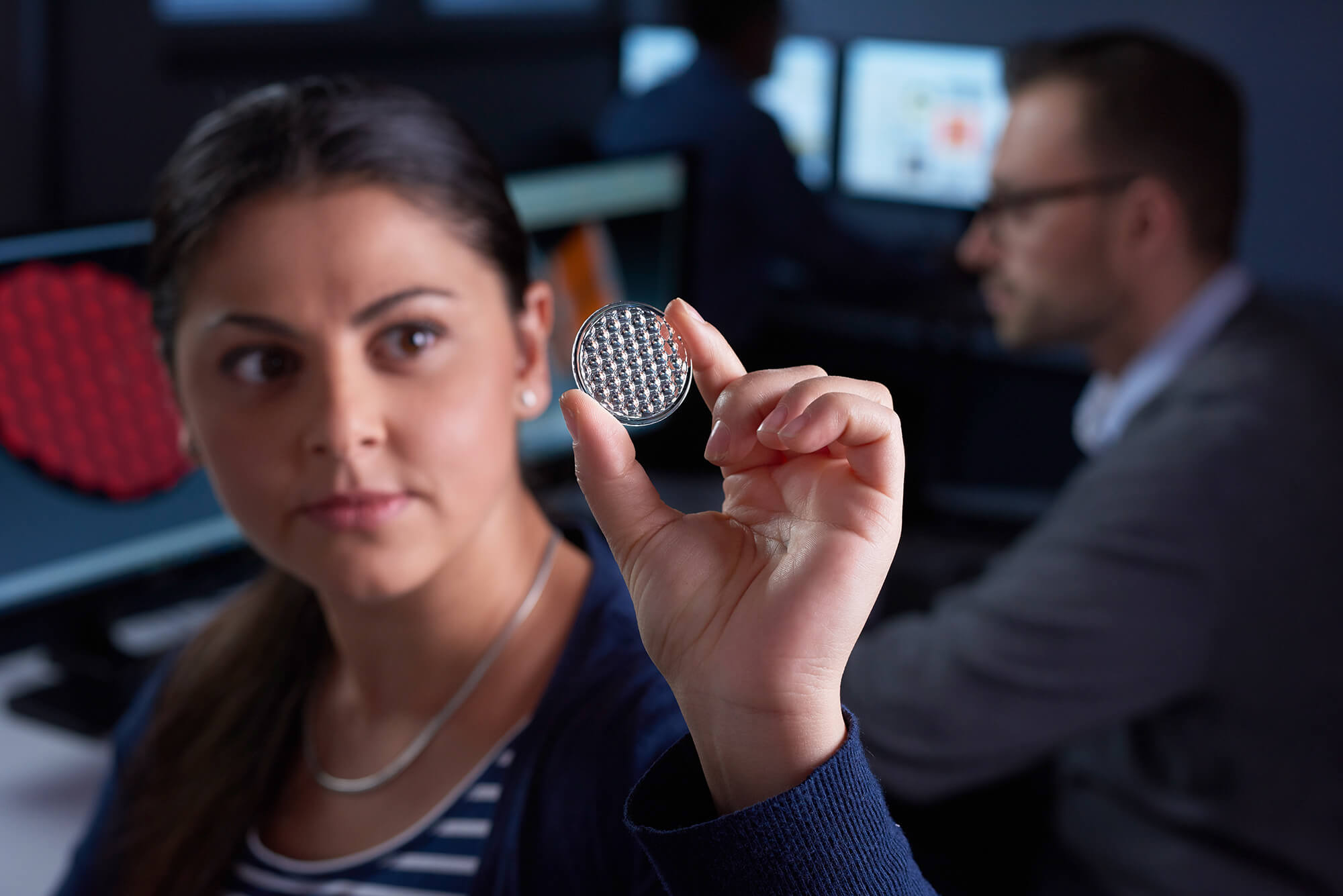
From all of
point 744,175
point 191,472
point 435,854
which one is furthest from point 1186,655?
point 744,175

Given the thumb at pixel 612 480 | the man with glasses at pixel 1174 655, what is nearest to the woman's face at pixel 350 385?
the thumb at pixel 612 480

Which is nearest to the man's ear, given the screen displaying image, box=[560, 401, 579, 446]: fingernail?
box=[560, 401, 579, 446]: fingernail

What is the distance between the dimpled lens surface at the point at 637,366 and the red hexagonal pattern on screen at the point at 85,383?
811 mm

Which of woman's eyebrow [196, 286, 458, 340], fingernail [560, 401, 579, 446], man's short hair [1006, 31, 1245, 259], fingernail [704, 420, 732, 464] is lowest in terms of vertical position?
man's short hair [1006, 31, 1245, 259]

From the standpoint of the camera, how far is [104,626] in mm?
1490

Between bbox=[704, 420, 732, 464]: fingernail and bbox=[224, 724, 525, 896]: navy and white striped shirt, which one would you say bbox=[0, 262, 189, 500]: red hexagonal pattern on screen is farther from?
bbox=[704, 420, 732, 464]: fingernail

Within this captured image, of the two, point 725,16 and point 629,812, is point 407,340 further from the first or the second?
point 725,16

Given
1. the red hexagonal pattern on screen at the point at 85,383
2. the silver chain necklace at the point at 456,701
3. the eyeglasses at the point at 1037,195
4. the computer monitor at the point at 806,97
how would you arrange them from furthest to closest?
the computer monitor at the point at 806,97
the eyeglasses at the point at 1037,195
the red hexagonal pattern on screen at the point at 85,383
the silver chain necklace at the point at 456,701

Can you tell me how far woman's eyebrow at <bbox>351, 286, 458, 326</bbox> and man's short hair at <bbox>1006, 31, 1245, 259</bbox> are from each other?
4.15ft

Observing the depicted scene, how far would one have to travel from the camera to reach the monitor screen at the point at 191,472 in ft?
4.20

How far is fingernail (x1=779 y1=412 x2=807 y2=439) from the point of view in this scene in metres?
0.51

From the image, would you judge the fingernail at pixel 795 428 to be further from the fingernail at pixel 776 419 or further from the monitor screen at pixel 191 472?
the monitor screen at pixel 191 472

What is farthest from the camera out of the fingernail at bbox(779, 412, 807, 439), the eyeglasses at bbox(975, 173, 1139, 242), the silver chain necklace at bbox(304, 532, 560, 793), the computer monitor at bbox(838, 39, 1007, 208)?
the computer monitor at bbox(838, 39, 1007, 208)

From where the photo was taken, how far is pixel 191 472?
4.69ft
